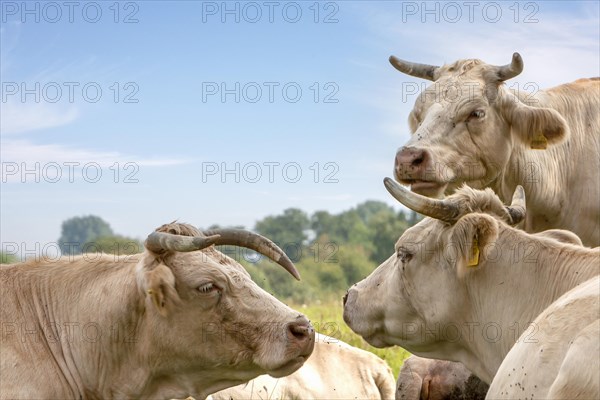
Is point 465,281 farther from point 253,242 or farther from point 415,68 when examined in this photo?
point 415,68

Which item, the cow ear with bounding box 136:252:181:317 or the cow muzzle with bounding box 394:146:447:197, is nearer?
the cow ear with bounding box 136:252:181:317

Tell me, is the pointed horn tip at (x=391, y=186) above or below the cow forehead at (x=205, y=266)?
above

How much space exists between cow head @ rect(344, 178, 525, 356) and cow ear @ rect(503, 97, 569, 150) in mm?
1504

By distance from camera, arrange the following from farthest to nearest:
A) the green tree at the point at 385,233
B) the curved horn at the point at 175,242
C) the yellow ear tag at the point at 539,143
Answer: the green tree at the point at 385,233
the yellow ear tag at the point at 539,143
the curved horn at the point at 175,242

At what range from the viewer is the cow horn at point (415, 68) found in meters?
10.5

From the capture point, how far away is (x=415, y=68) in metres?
10.7

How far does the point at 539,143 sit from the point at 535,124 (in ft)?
0.72

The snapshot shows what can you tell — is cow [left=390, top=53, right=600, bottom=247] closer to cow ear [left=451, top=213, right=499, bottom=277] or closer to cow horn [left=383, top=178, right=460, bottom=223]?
cow horn [left=383, top=178, right=460, bottom=223]

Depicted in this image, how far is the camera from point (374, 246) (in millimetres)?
93000

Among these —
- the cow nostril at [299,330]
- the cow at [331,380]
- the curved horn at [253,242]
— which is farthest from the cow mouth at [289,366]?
the cow at [331,380]

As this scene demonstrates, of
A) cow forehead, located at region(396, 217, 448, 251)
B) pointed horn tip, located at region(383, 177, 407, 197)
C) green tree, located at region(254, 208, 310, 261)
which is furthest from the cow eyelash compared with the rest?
green tree, located at region(254, 208, 310, 261)

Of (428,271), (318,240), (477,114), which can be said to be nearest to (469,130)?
(477,114)

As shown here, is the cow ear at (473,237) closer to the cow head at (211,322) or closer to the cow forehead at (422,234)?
the cow forehead at (422,234)

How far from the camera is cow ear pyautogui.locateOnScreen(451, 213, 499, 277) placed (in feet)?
24.6
